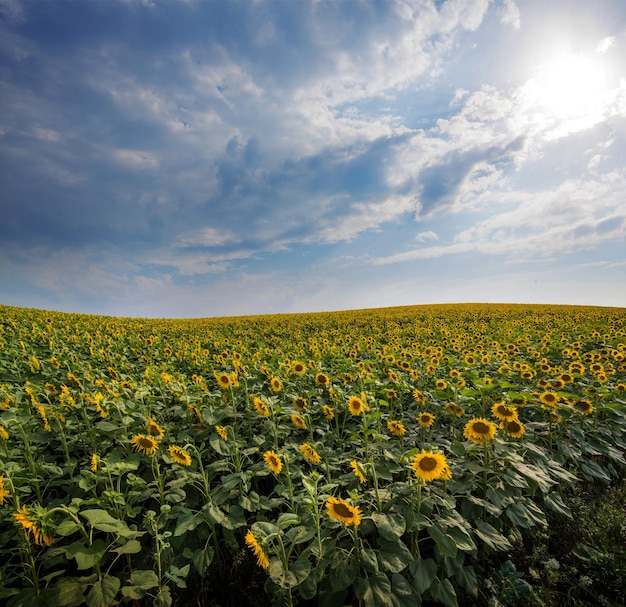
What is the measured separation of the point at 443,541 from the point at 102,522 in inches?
101

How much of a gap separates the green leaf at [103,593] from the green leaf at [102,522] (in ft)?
1.08

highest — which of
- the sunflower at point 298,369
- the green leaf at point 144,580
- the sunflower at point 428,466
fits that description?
the sunflower at point 298,369

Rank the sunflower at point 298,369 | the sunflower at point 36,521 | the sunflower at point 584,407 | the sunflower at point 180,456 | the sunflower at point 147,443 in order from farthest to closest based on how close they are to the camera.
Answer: the sunflower at point 298,369, the sunflower at point 584,407, the sunflower at point 180,456, the sunflower at point 147,443, the sunflower at point 36,521

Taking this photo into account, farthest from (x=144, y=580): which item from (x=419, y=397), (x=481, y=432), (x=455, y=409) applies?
(x=419, y=397)

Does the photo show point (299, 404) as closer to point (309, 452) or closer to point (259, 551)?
point (309, 452)

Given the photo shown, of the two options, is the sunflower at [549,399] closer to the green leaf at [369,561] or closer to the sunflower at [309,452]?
the sunflower at [309,452]

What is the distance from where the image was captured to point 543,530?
382 cm

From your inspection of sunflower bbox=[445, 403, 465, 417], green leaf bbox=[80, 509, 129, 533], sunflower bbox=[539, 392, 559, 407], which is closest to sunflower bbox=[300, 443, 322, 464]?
green leaf bbox=[80, 509, 129, 533]

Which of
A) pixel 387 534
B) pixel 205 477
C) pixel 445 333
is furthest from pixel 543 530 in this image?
pixel 445 333

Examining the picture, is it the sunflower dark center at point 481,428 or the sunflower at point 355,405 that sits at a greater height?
the sunflower at point 355,405

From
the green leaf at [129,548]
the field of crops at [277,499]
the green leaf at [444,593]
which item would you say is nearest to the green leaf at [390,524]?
the field of crops at [277,499]

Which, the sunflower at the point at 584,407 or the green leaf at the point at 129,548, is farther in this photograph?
the sunflower at the point at 584,407

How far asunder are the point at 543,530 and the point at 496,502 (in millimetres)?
1192

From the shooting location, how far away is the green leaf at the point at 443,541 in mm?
2658
